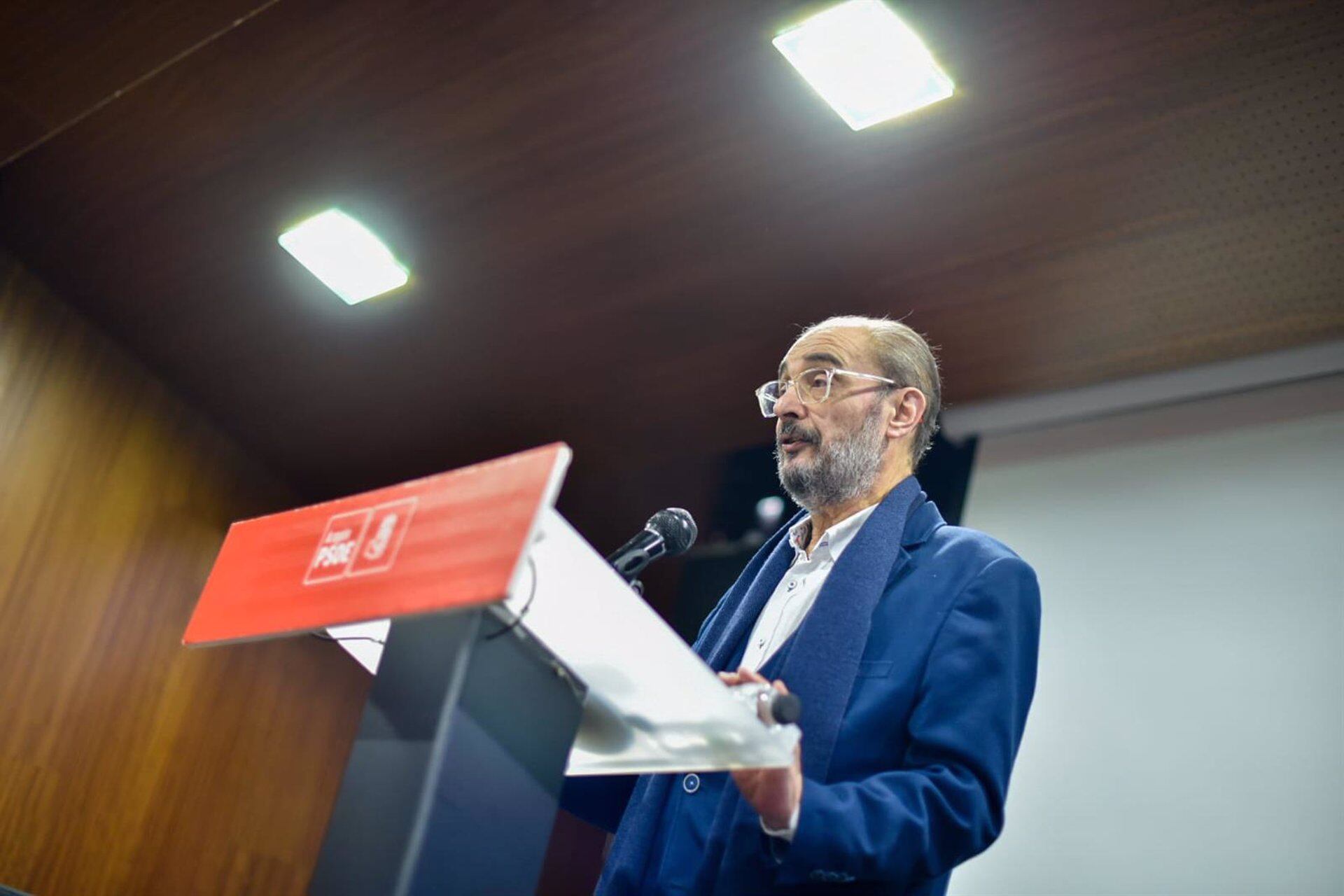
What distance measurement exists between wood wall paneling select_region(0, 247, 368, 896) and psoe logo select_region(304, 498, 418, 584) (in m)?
3.02

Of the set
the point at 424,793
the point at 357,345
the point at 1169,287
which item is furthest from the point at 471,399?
the point at 424,793

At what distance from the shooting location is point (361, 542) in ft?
3.99

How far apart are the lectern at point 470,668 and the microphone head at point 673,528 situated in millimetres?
276

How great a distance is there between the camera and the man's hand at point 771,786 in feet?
4.35

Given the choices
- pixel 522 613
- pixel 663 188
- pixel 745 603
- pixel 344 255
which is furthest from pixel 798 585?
pixel 344 255

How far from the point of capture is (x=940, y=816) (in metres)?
1.44

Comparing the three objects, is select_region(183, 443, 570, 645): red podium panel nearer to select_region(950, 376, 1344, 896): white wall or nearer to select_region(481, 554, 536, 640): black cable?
select_region(481, 554, 536, 640): black cable

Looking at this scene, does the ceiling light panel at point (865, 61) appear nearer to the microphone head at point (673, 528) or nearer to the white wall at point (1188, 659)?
the white wall at point (1188, 659)

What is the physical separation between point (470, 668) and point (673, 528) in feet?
1.50

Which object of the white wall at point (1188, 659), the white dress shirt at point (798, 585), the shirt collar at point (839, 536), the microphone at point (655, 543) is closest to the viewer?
the microphone at point (655, 543)

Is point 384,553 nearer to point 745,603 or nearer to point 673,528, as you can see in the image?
point 673,528

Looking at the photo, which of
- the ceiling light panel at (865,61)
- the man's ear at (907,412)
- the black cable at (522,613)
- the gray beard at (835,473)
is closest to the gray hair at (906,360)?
the man's ear at (907,412)

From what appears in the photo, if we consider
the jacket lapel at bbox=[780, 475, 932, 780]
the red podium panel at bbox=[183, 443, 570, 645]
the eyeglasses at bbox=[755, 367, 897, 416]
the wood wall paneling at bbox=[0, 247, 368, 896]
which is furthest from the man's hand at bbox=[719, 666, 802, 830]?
the wood wall paneling at bbox=[0, 247, 368, 896]

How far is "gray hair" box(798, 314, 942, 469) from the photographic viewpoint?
2.18 m
